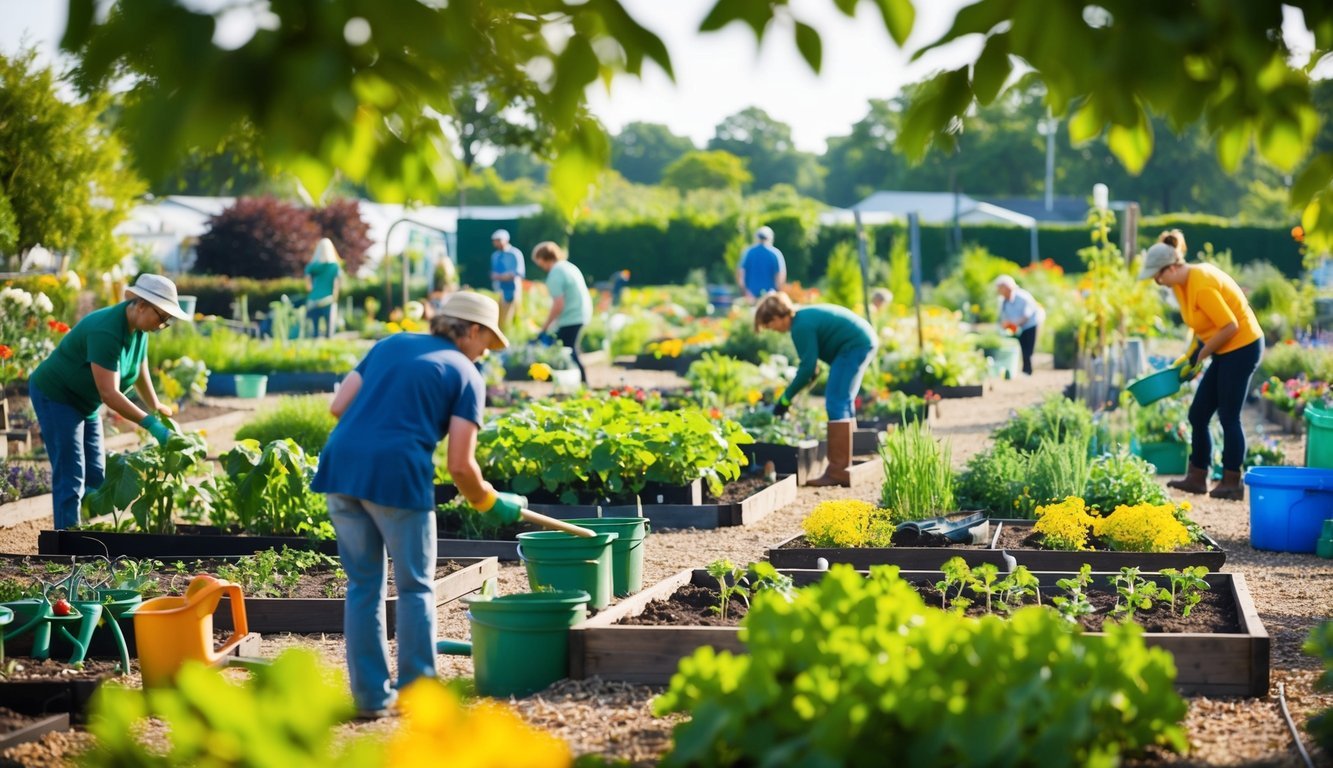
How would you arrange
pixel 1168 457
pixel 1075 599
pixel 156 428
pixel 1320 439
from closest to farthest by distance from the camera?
pixel 1075 599 < pixel 156 428 < pixel 1320 439 < pixel 1168 457

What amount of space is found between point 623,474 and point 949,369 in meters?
7.72

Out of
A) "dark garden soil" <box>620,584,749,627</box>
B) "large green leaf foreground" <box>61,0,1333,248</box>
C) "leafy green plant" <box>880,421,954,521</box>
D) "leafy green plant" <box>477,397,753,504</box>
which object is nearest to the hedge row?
"leafy green plant" <box>477,397,753,504</box>

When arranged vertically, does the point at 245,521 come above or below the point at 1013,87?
below

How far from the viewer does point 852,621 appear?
10.7ft

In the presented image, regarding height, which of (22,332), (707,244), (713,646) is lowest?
(713,646)

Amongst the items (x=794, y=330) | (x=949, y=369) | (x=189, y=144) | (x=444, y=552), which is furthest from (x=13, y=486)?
(x=949, y=369)

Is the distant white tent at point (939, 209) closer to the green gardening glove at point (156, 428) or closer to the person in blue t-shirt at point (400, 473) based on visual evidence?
the green gardening glove at point (156, 428)

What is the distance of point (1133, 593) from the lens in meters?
5.14

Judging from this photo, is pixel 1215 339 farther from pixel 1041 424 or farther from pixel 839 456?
pixel 839 456

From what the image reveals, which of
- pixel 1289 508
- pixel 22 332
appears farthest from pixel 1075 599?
pixel 22 332

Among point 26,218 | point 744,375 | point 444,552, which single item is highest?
point 26,218

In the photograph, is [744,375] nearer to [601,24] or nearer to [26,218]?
[26,218]

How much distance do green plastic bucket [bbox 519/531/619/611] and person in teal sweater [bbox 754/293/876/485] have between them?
4.22 meters

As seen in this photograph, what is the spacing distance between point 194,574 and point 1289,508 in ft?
17.2
